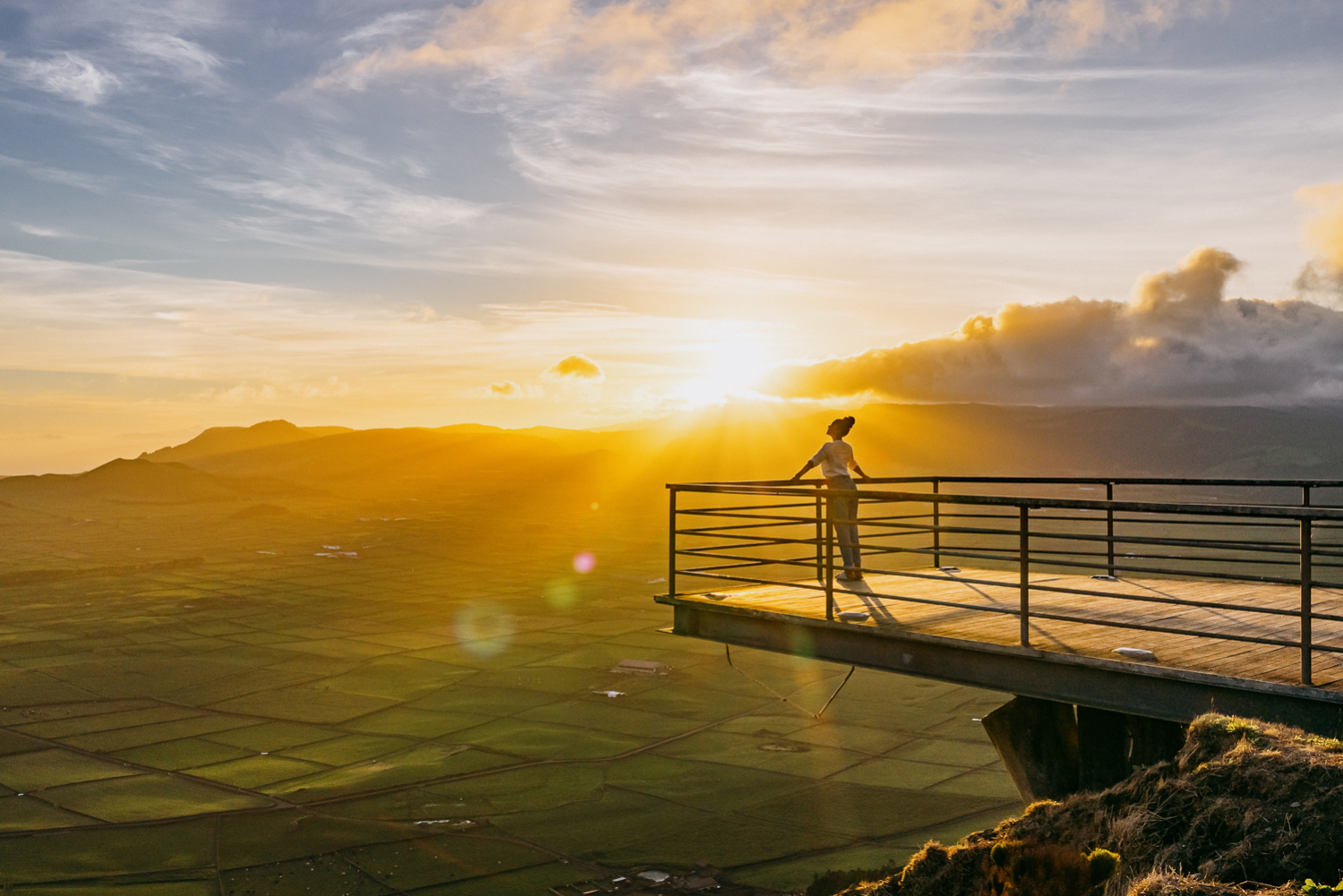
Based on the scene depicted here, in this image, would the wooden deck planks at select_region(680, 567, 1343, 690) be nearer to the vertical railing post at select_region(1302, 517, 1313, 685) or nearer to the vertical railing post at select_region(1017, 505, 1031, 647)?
the vertical railing post at select_region(1017, 505, 1031, 647)

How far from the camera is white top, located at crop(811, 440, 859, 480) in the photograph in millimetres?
12016

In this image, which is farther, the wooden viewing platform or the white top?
the white top

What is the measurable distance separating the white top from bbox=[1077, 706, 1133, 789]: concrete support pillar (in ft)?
13.5

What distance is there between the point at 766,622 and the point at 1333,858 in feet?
19.2

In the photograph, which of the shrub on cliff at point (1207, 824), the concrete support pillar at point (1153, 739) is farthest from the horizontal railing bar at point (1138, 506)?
the concrete support pillar at point (1153, 739)

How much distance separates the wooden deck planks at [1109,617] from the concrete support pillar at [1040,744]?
0.89 metres

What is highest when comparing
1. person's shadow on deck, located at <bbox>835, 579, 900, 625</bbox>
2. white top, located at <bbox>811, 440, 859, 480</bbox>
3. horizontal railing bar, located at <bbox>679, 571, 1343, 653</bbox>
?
white top, located at <bbox>811, 440, 859, 480</bbox>

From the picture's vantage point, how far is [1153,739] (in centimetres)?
827

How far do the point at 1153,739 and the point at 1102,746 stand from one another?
2.36ft

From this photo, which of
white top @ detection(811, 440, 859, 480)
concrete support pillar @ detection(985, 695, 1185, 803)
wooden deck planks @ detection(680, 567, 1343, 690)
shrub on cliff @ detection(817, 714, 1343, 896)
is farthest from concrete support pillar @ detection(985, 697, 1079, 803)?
white top @ detection(811, 440, 859, 480)

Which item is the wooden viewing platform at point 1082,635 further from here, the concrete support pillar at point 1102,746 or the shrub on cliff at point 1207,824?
the shrub on cliff at point 1207,824

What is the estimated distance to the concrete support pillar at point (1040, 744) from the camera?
31.0ft

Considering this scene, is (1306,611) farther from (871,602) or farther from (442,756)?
(442,756)

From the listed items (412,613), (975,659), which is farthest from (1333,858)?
(412,613)
